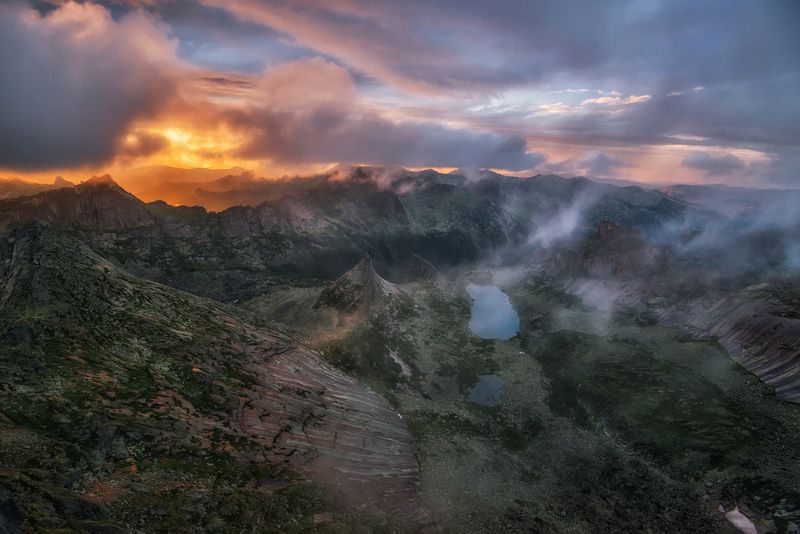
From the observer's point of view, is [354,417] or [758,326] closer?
[354,417]

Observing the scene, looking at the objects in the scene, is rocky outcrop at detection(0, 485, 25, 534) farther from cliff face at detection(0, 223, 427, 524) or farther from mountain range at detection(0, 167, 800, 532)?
cliff face at detection(0, 223, 427, 524)

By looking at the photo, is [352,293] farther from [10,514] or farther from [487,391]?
[10,514]

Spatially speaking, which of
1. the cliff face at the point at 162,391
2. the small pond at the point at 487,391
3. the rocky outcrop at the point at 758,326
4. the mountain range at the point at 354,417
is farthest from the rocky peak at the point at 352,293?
the rocky outcrop at the point at 758,326

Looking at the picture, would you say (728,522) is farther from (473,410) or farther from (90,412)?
(90,412)

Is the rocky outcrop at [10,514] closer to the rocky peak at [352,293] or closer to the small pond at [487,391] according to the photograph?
the small pond at [487,391]

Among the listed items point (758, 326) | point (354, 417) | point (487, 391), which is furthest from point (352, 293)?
point (758, 326)

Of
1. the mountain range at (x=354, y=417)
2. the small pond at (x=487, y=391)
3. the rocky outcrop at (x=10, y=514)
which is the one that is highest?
the rocky outcrop at (x=10, y=514)

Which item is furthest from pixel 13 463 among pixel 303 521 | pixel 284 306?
pixel 284 306
